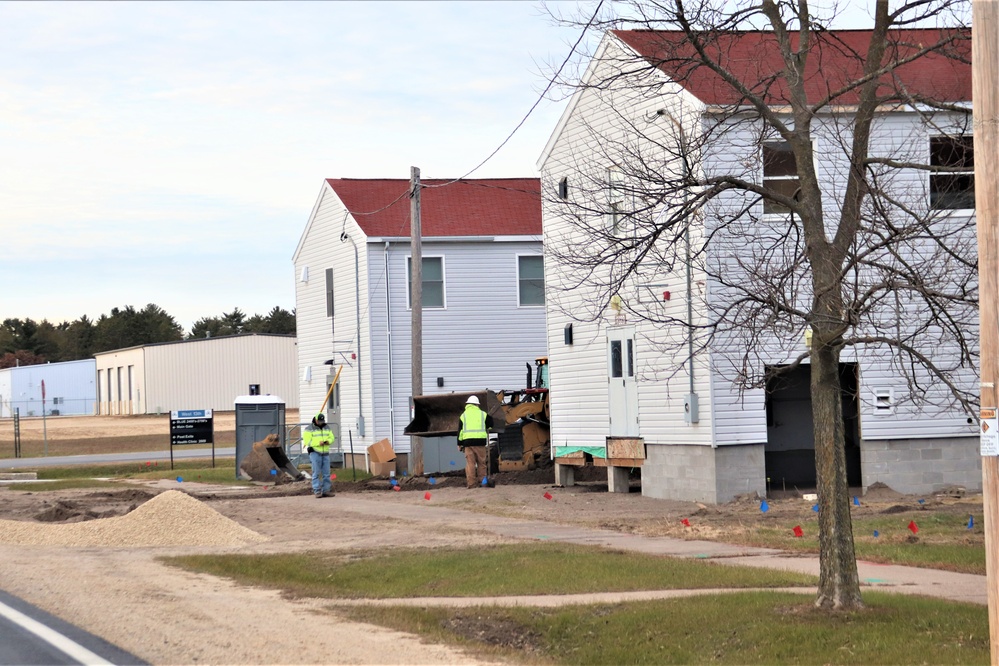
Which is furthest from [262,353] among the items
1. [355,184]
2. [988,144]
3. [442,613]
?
[988,144]

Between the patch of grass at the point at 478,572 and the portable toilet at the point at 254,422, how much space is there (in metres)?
16.6

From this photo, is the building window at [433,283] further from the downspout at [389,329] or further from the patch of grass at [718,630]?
the patch of grass at [718,630]

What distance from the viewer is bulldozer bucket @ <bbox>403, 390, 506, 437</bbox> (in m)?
27.0

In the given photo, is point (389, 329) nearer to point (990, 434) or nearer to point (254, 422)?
point (254, 422)

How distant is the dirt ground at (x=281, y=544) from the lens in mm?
9680

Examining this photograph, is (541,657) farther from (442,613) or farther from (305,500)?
(305,500)

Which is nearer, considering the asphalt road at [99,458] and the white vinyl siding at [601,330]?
the white vinyl siding at [601,330]

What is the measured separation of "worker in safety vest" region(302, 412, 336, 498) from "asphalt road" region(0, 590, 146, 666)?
45.1 feet

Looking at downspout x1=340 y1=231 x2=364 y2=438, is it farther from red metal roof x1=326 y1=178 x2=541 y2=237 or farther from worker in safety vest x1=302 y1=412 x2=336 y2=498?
worker in safety vest x1=302 y1=412 x2=336 y2=498

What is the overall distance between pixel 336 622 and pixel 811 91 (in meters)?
14.4

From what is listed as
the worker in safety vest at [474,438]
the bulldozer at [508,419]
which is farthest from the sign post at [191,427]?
the worker in safety vest at [474,438]

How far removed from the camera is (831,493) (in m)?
10.1

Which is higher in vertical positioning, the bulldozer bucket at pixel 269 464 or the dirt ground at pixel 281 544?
the bulldozer bucket at pixel 269 464

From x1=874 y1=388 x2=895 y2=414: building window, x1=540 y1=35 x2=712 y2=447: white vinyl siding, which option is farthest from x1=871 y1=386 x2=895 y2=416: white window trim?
x1=540 y1=35 x2=712 y2=447: white vinyl siding
